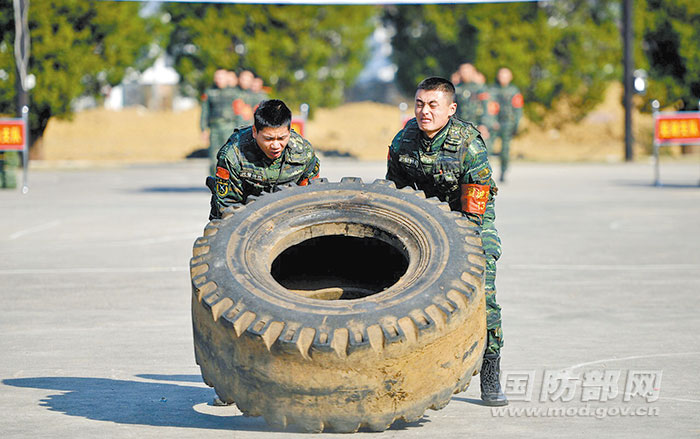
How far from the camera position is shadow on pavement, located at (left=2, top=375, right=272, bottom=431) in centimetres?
579

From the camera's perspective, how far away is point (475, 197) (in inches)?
247

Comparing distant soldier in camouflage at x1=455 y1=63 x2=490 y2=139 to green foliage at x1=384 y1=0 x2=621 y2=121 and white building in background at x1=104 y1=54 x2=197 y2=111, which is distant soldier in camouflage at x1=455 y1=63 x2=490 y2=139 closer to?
green foliage at x1=384 y1=0 x2=621 y2=121

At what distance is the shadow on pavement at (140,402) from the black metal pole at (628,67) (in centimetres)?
2812

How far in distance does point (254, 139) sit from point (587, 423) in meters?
2.30

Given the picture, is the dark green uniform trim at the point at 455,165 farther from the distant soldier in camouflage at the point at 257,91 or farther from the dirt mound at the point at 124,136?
the dirt mound at the point at 124,136

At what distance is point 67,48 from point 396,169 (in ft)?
94.7

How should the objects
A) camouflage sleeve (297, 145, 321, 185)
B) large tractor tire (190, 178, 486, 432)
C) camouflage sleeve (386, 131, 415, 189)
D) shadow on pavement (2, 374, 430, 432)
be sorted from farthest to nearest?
camouflage sleeve (297, 145, 321, 185) < camouflage sleeve (386, 131, 415, 189) < shadow on pavement (2, 374, 430, 432) < large tractor tire (190, 178, 486, 432)

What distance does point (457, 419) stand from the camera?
230 inches

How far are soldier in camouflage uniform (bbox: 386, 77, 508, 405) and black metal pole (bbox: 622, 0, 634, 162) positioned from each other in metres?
27.9

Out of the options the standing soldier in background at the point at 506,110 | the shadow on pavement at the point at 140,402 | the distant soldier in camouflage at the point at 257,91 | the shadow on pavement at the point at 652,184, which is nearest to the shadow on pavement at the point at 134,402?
the shadow on pavement at the point at 140,402

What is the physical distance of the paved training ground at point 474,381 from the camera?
5832 mm

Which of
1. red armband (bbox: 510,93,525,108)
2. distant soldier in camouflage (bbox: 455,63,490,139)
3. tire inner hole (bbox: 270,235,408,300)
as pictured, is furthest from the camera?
red armband (bbox: 510,93,525,108)

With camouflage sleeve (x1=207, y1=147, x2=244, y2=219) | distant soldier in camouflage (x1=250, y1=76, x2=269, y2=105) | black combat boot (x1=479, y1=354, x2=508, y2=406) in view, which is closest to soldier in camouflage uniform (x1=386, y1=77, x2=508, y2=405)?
black combat boot (x1=479, y1=354, x2=508, y2=406)

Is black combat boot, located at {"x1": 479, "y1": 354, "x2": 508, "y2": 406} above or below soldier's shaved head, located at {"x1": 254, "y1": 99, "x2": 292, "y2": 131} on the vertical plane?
below
